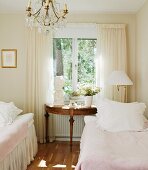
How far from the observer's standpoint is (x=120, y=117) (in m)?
3.28

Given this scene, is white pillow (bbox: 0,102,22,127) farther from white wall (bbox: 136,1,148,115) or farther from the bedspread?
white wall (bbox: 136,1,148,115)

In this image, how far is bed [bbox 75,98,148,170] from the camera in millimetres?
1985

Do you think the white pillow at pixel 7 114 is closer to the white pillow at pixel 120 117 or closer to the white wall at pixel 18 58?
the white wall at pixel 18 58

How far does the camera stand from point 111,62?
183 inches

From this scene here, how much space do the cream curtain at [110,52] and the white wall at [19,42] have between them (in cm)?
15

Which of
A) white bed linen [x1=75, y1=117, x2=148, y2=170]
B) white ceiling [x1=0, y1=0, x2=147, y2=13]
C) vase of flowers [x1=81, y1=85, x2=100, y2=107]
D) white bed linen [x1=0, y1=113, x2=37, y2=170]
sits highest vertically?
white ceiling [x1=0, y1=0, x2=147, y2=13]

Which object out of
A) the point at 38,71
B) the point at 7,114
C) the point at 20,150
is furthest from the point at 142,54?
the point at 20,150

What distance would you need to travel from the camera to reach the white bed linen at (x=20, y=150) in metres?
2.81

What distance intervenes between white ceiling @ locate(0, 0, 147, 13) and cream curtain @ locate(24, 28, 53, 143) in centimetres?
52

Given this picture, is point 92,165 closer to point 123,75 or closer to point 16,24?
point 123,75

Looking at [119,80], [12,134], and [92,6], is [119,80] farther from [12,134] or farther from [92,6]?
[12,134]

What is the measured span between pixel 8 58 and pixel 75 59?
4.17ft

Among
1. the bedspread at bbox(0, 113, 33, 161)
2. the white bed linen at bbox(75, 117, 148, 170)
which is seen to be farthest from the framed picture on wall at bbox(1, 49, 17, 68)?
the white bed linen at bbox(75, 117, 148, 170)

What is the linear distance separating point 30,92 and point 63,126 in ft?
3.00
